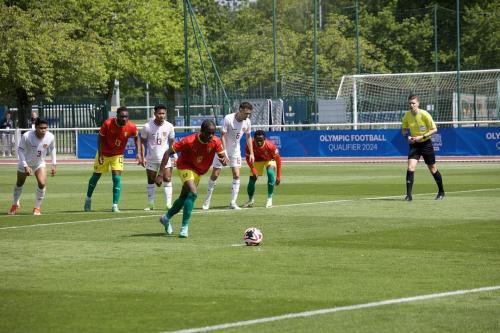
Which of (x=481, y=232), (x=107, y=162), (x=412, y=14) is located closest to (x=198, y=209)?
(x=107, y=162)

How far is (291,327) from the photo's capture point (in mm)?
8742

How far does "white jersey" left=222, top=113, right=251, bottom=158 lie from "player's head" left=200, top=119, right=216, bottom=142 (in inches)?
233

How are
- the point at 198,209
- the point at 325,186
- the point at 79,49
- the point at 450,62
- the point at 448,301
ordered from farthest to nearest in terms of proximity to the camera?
the point at 450,62, the point at 79,49, the point at 325,186, the point at 198,209, the point at 448,301

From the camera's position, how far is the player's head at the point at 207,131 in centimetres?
1534

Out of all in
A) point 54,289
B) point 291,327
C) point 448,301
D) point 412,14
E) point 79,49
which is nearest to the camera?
point 291,327

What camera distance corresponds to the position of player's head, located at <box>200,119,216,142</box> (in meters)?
15.3

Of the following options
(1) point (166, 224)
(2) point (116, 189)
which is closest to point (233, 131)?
(2) point (116, 189)

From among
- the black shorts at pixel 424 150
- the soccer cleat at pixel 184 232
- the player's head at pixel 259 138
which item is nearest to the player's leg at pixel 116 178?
the player's head at pixel 259 138

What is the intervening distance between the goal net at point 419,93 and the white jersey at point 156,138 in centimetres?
3019

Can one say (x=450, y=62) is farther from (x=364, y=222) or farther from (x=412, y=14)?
(x=364, y=222)

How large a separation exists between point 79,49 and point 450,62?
99.9 ft

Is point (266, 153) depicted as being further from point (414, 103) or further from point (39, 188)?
point (39, 188)

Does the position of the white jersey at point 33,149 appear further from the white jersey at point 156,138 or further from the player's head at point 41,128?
the white jersey at point 156,138

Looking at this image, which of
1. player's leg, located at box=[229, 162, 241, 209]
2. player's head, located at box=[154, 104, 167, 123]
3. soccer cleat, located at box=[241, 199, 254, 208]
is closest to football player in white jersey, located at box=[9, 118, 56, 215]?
player's head, located at box=[154, 104, 167, 123]
